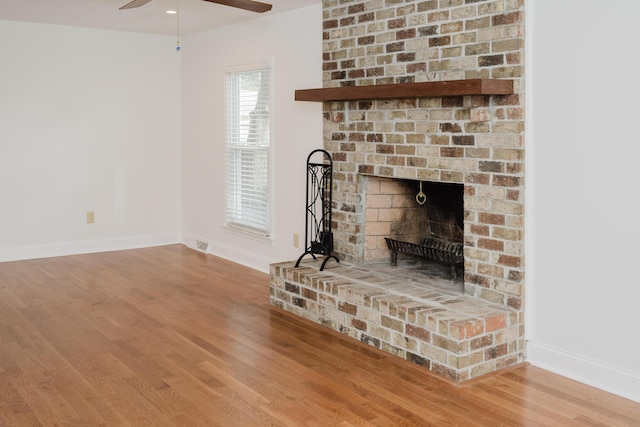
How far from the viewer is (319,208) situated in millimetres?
5328

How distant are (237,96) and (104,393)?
368 centimetres

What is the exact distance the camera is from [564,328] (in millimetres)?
3549

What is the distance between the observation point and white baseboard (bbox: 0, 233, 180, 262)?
6.47 m

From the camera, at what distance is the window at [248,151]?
237 inches

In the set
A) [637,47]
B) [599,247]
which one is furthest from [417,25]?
[599,247]

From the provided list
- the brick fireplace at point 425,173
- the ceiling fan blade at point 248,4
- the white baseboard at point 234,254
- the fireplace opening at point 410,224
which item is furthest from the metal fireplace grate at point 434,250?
the ceiling fan blade at point 248,4

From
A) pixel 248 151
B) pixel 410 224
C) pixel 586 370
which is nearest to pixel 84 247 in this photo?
pixel 248 151

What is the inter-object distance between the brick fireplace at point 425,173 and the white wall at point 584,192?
0.33 ft

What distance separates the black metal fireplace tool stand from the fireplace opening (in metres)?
0.32

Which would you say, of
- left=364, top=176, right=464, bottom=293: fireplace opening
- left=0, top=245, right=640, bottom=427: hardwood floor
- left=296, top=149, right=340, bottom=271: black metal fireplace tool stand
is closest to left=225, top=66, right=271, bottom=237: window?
left=296, top=149, right=340, bottom=271: black metal fireplace tool stand

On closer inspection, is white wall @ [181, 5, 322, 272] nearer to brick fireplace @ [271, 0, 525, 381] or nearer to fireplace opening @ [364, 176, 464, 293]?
brick fireplace @ [271, 0, 525, 381]

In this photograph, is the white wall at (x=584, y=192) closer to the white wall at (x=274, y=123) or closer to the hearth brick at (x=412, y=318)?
the hearth brick at (x=412, y=318)

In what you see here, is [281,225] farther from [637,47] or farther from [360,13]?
[637,47]

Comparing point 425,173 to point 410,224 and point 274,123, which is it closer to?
point 410,224
